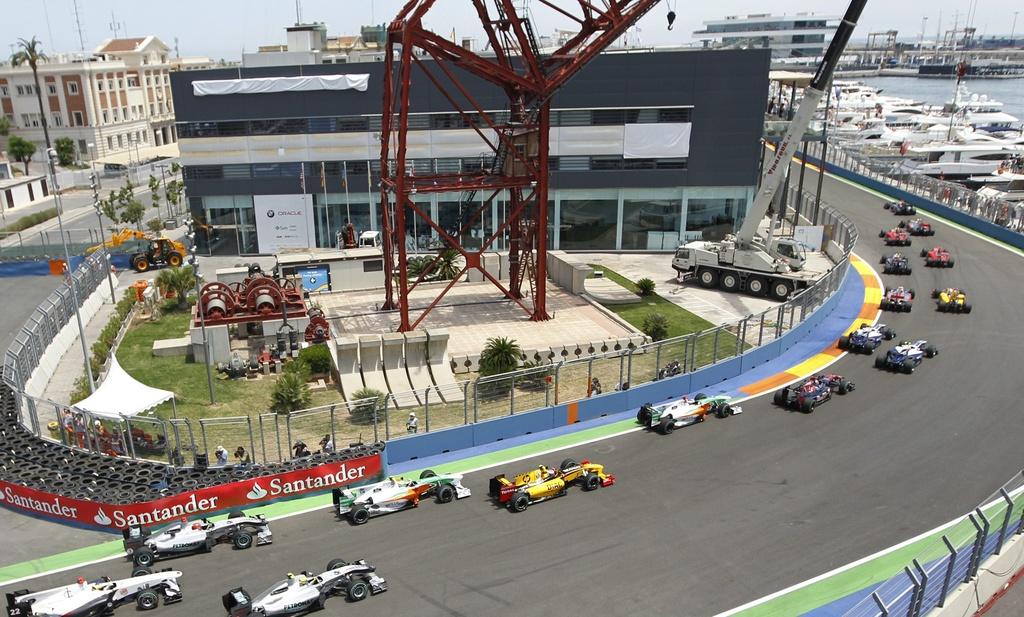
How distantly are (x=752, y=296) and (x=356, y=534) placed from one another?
2927 centimetres

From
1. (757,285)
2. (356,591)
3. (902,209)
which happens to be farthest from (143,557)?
(902,209)

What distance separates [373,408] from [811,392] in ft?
52.8

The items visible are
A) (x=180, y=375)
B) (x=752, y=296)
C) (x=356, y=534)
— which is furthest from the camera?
(x=752, y=296)

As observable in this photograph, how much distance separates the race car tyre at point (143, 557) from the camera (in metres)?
18.8

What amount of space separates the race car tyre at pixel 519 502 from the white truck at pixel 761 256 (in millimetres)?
25456

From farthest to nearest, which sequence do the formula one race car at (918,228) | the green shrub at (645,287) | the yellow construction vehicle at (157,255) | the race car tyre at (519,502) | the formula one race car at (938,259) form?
the formula one race car at (918,228) < the yellow construction vehicle at (157,255) < the formula one race car at (938,259) < the green shrub at (645,287) < the race car tyre at (519,502)

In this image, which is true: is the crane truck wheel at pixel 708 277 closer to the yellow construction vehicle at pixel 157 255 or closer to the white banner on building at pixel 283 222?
the white banner on building at pixel 283 222

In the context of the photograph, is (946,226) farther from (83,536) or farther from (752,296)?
(83,536)

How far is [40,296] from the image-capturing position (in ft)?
145

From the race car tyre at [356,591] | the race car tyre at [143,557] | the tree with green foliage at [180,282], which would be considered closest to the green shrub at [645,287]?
the tree with green foliage at [180,282]

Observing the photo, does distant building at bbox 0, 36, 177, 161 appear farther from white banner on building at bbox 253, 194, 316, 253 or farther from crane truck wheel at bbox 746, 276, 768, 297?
crane truck wheel at bbox 746, 276, 768, 297


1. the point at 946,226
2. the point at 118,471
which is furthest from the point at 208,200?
the point at 946,226

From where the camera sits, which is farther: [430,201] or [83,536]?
[430,201]

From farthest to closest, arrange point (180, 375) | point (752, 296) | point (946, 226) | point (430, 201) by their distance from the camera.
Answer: point (946, 226), point (430, 201), point (752, 296), point (180, 375)
